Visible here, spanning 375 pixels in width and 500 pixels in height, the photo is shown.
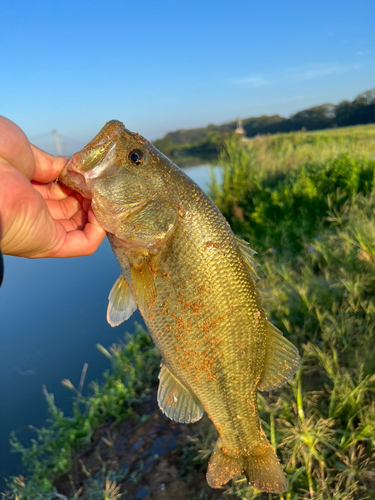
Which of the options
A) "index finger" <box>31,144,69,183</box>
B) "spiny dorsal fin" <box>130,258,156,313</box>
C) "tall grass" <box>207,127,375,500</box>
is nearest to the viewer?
"spiny dorsal fin" <box>130,258,156,313</box>

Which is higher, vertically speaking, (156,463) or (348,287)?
(348,287)

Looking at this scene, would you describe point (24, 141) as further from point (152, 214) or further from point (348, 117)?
point (348, 117)

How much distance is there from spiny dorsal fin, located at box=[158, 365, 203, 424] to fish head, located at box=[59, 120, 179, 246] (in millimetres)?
1022

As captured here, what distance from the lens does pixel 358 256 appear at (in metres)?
3.99

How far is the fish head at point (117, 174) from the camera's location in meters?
1.76

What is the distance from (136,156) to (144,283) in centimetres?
74

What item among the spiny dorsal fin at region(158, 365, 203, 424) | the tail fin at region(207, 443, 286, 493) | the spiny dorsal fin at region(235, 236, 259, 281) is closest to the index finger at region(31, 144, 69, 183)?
the spiny dorsal fin at region(235, 236, 259, 281)

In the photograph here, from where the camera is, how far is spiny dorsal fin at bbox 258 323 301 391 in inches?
79.4

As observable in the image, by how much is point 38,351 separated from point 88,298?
1735 millimetres

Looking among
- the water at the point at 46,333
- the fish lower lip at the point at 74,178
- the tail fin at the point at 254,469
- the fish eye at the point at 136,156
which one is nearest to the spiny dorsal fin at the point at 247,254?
the fish eye at the point at 136,156

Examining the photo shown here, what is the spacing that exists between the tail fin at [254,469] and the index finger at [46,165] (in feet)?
7.14

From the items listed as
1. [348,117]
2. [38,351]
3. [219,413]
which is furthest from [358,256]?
[348,117]

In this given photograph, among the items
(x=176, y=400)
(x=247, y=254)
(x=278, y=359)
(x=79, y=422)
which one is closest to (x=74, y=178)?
(x=247, y=254)

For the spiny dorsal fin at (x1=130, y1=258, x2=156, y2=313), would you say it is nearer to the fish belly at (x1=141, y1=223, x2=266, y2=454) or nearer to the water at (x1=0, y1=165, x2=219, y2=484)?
the fish belly at (x1=141, y1=223, x2=266, y2=454)
